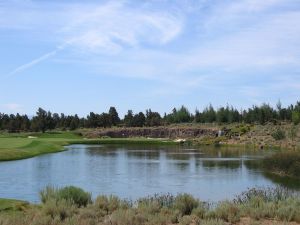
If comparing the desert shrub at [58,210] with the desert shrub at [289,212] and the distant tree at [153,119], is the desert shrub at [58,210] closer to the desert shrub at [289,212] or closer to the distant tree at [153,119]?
the desert shrub at [289,212]

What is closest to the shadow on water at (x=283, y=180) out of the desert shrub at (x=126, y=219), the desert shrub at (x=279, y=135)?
the desert shrub at (x=126, y=219)

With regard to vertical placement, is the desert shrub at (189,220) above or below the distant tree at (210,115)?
below

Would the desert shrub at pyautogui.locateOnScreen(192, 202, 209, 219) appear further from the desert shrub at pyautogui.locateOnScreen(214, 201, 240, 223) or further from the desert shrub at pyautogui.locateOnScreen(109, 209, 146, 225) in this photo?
Answer: the desert shrub at pyautogui.locateOnScreen(109, 209, 146, 225)

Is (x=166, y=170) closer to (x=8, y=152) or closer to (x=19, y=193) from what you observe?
(x=19, y=193)

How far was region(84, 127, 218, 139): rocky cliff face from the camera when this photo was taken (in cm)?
11649

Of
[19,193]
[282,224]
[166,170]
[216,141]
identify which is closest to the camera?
[282,224]

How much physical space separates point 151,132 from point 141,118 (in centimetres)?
1482

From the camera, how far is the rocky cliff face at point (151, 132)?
382 feet

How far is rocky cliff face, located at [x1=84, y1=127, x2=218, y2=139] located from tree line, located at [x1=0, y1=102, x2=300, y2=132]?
9.40 m

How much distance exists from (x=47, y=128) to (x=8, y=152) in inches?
2980

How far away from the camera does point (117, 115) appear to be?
145500 mm

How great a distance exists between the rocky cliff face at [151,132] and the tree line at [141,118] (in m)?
9.40

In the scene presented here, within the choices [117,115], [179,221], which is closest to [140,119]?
[117,115]

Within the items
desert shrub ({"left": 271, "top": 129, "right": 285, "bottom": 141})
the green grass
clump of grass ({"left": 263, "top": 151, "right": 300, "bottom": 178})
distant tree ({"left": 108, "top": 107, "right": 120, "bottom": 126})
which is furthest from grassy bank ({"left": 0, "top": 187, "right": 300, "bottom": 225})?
distant tree ({"left": 108, "top": 107, "right": 120, "bottom": 126})
